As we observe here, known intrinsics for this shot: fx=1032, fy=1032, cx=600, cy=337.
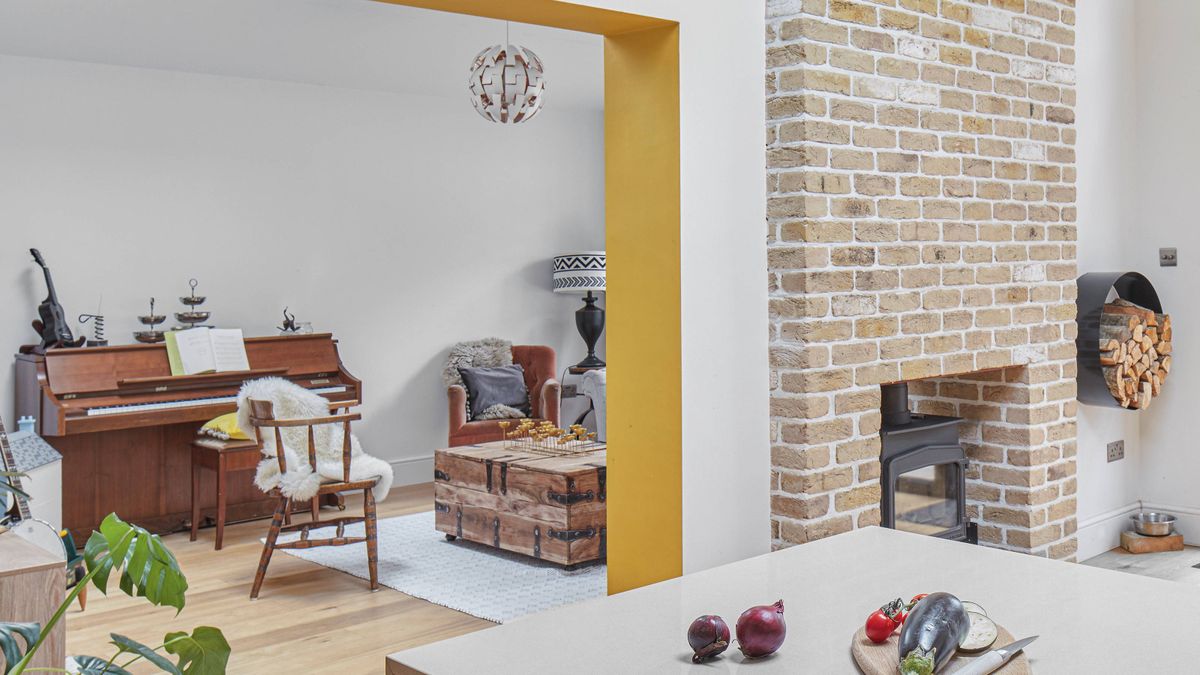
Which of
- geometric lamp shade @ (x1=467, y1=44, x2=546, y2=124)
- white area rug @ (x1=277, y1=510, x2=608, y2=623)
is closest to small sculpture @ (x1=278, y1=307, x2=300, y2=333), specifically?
white area rug @ (x1=277, y1=510, x2=608, y2=623)

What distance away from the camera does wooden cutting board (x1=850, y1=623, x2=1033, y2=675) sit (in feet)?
3.77

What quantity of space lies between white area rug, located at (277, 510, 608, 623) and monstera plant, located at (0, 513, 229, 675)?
2.78m

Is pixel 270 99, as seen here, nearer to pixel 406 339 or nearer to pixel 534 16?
pixel 406 339

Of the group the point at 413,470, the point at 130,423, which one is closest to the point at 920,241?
the point at 130,423

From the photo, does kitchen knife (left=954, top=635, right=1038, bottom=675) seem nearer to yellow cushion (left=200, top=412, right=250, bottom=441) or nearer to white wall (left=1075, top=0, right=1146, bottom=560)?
white wall (left=1075, top=0, right=1146, bottom=560)

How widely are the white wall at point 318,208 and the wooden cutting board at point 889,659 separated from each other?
4.55 m

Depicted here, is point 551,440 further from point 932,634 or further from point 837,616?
point 932,634

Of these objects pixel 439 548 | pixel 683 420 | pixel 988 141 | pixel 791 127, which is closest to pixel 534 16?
pixel 791 127

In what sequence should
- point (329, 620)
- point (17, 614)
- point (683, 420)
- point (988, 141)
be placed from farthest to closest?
1. point (329, 620)
2. point (988, 141)
3. point (683, 420)
4. point (17, 614)

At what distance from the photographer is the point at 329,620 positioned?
4031 millimetres

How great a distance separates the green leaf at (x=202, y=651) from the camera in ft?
3.67

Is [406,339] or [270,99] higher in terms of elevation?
[270,99]

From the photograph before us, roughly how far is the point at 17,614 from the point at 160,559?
116cm

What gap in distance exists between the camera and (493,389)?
6.84 metres
